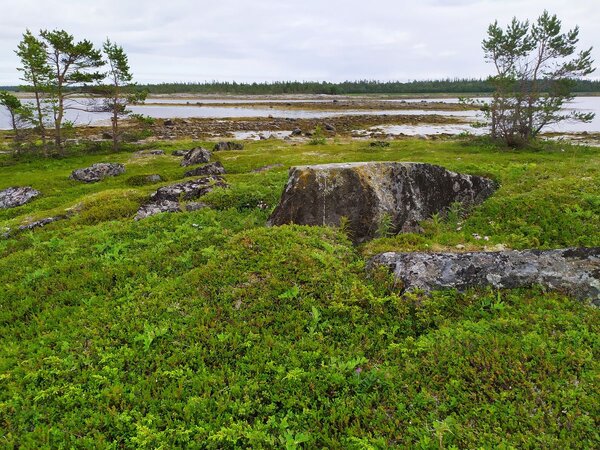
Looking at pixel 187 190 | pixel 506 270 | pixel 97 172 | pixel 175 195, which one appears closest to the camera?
pixel 506 270

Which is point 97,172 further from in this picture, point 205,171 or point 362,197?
point 362,197

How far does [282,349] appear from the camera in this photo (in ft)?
24.4

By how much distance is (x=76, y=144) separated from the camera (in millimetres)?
54000

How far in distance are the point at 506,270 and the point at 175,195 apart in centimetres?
1748

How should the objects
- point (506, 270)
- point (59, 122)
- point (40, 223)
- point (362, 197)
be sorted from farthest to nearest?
1. point (59, 122)
2. point (40, 223)
3. point (362, 197)
4. point (506, 270)

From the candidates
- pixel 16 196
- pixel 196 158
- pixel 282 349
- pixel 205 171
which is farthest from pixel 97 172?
pixel 282 349

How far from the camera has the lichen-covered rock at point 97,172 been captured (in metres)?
34.7

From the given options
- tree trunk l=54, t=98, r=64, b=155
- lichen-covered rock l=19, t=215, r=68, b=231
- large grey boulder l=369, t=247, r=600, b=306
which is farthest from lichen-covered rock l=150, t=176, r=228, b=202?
tree trunk l=54, t=98, r=64, b=155

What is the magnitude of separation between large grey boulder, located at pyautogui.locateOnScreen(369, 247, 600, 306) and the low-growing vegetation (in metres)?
0.41

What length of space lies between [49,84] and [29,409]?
51.9 metres

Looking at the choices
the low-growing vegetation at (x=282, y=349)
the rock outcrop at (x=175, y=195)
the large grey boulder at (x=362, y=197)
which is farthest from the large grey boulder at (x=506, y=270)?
the rock outcrop at (x=175, y=195)

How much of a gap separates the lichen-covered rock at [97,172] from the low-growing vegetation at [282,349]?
2408 centimetres

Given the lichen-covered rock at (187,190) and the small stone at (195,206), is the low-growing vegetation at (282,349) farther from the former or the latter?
the lichen-covered rock at (187,190)

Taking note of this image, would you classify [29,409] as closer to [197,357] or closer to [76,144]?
[197,357]
